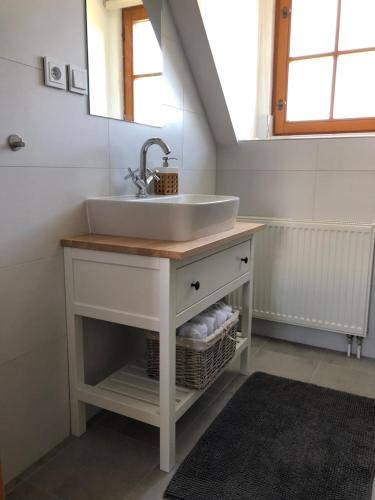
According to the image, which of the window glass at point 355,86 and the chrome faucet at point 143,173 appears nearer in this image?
the chrome faucet at point 143,173

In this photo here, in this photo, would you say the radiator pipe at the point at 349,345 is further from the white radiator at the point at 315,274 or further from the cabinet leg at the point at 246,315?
the cabinet leg at the point at 246,315

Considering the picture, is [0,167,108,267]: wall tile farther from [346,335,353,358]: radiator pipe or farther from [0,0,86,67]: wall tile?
[346,335,353,358]: radiator pipe

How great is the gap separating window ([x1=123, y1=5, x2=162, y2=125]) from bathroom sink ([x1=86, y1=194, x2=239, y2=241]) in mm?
441

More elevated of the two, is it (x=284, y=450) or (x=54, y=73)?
(x=54, y=73)

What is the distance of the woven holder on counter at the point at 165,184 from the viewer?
1.80m

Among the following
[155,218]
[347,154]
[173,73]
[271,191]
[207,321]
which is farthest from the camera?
[271,191]

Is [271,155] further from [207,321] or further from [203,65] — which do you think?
[207,321]

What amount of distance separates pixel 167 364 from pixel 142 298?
0.23m

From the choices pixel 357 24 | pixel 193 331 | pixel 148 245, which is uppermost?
pixel 357 24

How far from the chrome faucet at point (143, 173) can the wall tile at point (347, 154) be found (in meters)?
0.95

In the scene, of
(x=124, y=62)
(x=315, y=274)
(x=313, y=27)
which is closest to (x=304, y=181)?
(x=315, y=274)

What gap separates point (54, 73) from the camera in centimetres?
133

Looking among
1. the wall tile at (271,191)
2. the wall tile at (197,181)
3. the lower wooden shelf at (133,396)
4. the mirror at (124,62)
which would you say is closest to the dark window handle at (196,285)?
the lower wooden shelf at (133,396)

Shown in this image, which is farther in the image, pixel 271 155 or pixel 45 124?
pixel 271 155
